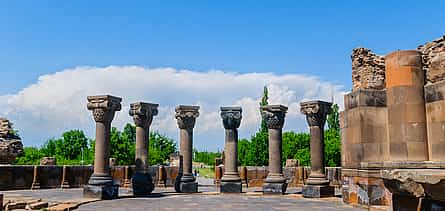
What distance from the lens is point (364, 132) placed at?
11.2 metres

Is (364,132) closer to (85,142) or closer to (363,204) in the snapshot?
(363,204)

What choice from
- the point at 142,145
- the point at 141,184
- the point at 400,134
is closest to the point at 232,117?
the point at 142,145

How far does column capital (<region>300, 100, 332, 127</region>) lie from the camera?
18062 mm

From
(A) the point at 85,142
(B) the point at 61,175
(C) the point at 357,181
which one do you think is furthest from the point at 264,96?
(C) the point at 357,181

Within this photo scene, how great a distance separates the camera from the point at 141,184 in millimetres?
17641

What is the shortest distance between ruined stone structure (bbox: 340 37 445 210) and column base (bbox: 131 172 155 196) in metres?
8.45

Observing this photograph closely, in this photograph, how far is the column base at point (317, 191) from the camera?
16922mm

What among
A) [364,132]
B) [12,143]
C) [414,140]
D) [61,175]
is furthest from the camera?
[61,175]

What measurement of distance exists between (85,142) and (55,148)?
4.22 meters

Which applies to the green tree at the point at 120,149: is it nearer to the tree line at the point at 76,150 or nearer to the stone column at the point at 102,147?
the tree line at the point at 76,150

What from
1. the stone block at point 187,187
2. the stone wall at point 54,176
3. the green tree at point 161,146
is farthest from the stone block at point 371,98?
the green tree at point 161,146

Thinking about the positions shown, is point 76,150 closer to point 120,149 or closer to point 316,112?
point 120,149

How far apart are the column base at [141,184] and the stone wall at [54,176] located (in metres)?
5.23

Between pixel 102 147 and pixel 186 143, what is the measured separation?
17.5ft
